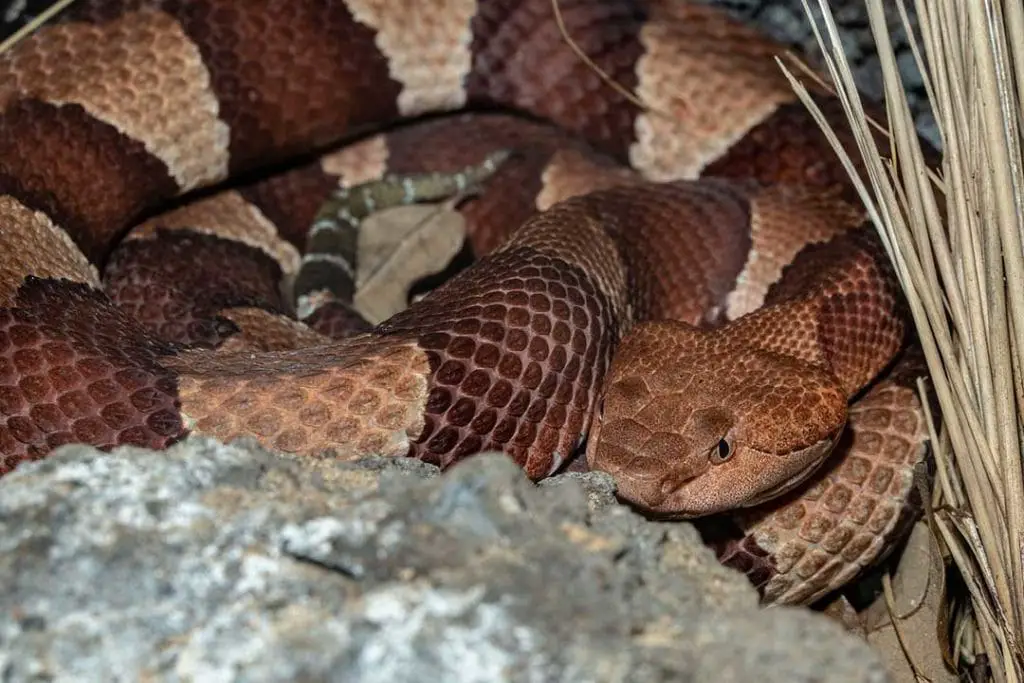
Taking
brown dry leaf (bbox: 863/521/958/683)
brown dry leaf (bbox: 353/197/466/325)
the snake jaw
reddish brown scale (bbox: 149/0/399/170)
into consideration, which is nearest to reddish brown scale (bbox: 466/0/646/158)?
reddish brown scale (bbox: 149/0/399/170)

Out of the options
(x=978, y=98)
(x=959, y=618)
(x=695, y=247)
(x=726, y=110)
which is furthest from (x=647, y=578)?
(x=726, y=110)

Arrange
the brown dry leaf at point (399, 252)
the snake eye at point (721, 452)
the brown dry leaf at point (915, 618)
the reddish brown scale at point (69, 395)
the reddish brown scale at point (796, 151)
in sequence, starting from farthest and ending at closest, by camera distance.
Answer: the brown dry leaf at point (399, 252)
the reddish brown scale at point (796, 151)
the brown dry leaf at point (915, 618)
the snake eye at point (721, 452)
the reddish brown scale at point (69, 395)

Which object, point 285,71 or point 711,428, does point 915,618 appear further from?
point 285,71

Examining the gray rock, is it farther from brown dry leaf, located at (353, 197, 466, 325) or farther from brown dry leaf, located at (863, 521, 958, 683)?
brown dry leaf, located at (353, 197, 466, 325)

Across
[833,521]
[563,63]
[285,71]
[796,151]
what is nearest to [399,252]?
[285,71]

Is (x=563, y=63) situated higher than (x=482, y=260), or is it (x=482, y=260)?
(x=563, y=63)

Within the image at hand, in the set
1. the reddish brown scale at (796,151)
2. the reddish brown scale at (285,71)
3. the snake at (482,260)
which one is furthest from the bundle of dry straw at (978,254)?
the reddish brown scale at (285,71)

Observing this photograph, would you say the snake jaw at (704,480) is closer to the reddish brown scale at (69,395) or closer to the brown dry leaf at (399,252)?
the reddish brown scale at (69,395)
